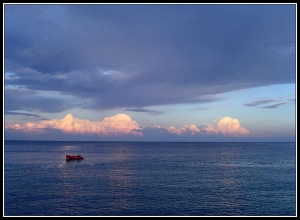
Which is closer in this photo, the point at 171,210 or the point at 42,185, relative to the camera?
the point at 171,210

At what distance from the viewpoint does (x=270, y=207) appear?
56.1 meters

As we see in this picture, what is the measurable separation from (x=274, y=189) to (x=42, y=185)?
211ft

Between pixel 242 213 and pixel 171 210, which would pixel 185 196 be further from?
pixel 242 213

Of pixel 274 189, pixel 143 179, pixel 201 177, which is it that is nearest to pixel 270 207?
pixel 274 189

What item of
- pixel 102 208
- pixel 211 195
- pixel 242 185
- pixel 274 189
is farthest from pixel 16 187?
pixel 274 189

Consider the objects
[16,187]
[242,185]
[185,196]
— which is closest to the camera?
[185,196]

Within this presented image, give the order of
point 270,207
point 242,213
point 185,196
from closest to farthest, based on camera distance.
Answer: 1. point 242,213
2. point 270,207
3. point 185,196

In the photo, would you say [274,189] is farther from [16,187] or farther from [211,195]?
[16,187]

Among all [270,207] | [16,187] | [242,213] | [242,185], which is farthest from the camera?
[242,185]

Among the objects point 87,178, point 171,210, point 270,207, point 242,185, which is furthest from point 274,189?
point 87,178

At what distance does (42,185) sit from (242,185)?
57.4m

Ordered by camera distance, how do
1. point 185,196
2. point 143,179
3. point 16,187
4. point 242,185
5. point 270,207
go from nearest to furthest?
point 270,207
point 185,196
point 16,187
point 242,185
point 143,179

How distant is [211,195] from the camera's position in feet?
210

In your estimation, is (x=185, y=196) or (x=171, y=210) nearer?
(x=171, y=210)
